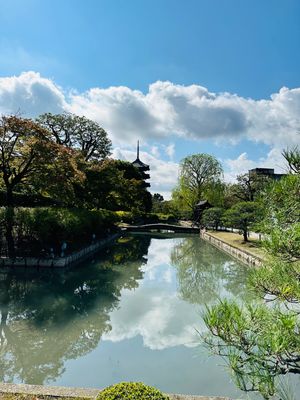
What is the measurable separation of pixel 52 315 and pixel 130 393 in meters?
5.09

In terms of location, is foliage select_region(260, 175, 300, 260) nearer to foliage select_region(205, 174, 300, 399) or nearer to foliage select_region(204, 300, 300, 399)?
foliage select_region(205, 174, 300, 399)

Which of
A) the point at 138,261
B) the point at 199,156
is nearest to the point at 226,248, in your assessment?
the point at 138,261

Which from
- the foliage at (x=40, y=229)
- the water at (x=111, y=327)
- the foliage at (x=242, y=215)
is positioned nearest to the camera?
the water at (x=111, y=327)

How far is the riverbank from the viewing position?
299cm

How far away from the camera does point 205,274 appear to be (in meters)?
12.4

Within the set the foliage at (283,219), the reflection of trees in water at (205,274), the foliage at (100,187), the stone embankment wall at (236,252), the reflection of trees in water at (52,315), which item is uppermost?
the foliage at (100,187)

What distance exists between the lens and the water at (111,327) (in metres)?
4.46

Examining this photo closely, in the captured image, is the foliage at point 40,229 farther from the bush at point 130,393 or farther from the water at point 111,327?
the bush at point 130,393

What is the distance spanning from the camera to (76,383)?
4293mm

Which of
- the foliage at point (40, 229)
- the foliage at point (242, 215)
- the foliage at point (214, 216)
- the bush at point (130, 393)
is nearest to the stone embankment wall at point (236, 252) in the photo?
the foliage at point (242, 215)

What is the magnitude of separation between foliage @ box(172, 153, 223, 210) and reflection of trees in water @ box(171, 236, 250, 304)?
17.7 m

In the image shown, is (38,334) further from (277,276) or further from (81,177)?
(81,177)

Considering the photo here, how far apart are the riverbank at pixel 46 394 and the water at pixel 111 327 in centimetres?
60

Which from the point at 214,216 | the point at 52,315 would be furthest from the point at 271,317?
the point at 214,216
